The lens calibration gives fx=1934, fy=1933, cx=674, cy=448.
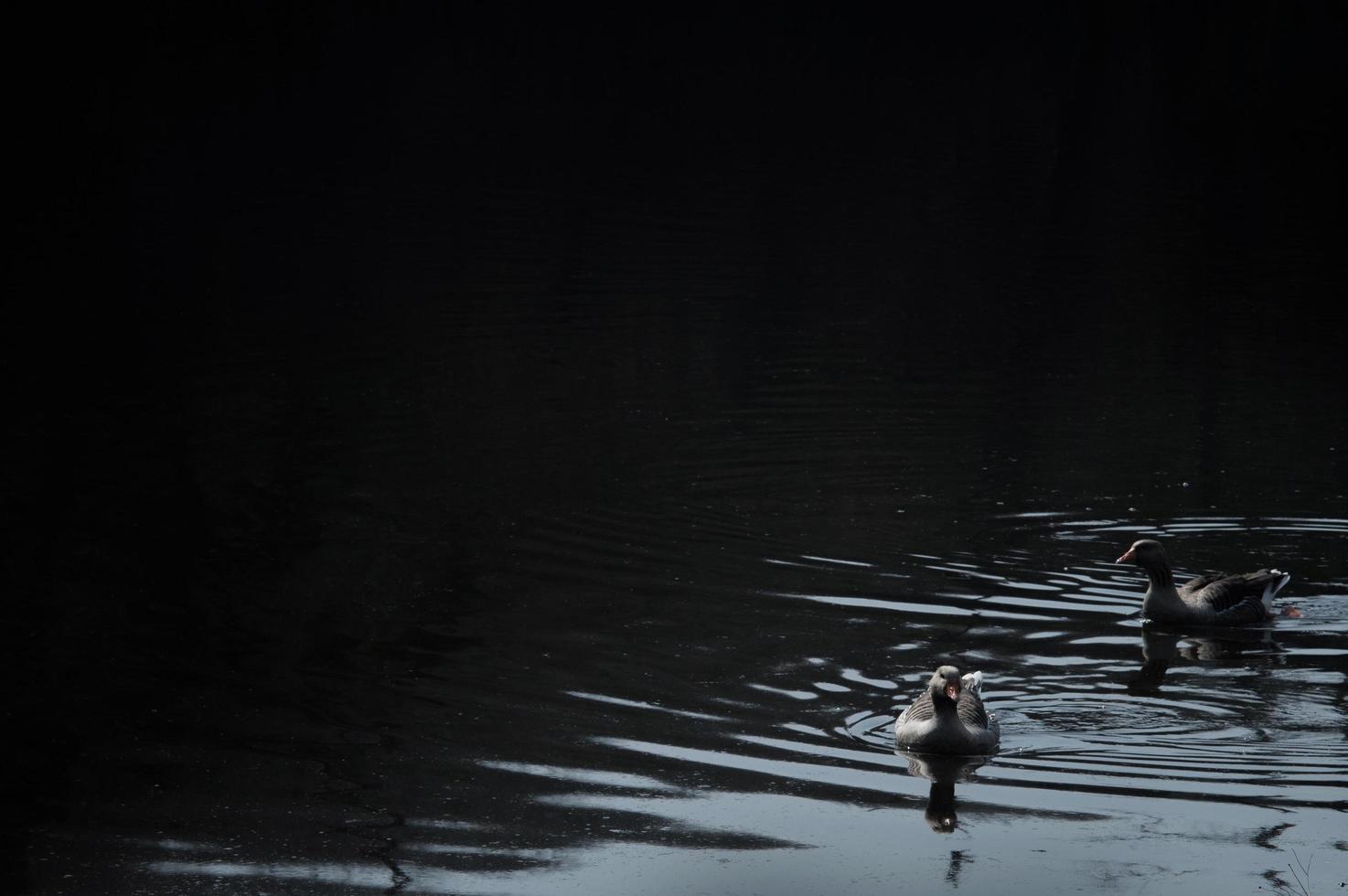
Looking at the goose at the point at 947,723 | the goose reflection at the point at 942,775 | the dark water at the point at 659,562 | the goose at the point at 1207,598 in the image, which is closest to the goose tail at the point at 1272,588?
the goose at the point at 1207,598

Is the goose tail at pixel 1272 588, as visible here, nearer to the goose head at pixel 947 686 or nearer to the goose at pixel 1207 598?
the goose at pixel 1207 598

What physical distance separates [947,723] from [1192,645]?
357 centimetres

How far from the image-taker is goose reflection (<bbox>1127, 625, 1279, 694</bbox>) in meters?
13.6

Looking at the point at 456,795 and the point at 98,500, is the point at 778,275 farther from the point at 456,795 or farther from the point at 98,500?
the point at 456,795

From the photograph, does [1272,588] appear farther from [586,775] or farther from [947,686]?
[586,775]

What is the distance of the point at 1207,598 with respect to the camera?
14359 millimetres

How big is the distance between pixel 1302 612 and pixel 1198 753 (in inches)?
144

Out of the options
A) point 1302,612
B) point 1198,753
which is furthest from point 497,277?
point 1198,753

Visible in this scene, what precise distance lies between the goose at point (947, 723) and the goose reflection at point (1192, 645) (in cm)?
222

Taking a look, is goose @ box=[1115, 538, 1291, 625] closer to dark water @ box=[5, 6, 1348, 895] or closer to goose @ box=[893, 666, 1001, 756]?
dark water @ box=[5, 6, 1348, 895]

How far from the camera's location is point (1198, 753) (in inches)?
454

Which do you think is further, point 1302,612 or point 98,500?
point 98,500

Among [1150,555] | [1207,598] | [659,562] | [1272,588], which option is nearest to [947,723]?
[1150,555]

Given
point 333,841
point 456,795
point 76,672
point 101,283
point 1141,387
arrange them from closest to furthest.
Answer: point 333,841
point 456,795
point 76,672
point 1141,387
point 101,283
